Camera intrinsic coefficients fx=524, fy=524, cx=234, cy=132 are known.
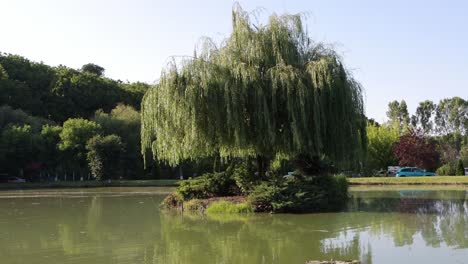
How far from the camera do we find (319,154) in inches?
848

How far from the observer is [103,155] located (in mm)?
Result: 53312

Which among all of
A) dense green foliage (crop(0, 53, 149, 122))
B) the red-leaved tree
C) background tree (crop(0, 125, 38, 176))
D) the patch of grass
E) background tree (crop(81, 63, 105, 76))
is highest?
background tree (crop(81, 63, 105, 76))

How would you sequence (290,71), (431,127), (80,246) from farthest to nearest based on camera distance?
(431,127), (290,71), (80,246)

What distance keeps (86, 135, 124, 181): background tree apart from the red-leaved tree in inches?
1114

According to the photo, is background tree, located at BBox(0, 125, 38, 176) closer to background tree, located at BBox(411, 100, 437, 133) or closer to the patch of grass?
the patch of grass

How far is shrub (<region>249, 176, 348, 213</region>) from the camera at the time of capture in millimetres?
20812

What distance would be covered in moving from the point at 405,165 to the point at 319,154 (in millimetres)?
33889

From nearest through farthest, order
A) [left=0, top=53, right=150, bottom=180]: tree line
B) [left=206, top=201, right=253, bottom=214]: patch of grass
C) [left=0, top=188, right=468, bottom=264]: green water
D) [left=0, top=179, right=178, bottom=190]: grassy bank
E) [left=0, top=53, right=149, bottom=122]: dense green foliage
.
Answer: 1. [left=0, top=188, right=468, bottom=264]: green water
2. [left=206, top=201, right=253, bottom=214]: patch of grass
3. [left=0, top=179, right=178, bottom=190]: grassy bank
4. [left=0, top=53, right=150, bottom=180]: tree line
5. [left=0, top=53, right=149, bottom=122]: dense green foliage

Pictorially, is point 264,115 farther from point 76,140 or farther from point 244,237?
point 76,140

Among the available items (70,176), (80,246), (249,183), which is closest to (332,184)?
(249,183)

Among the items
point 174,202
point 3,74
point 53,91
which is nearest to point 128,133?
point 53,91

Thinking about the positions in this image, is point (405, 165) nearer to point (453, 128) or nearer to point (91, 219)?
point (91, 219)

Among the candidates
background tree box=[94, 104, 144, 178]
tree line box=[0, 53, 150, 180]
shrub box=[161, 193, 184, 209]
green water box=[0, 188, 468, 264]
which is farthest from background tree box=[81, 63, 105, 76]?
green water box=[0, 188, 468, 264]

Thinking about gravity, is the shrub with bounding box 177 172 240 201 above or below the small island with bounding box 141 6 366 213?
below
